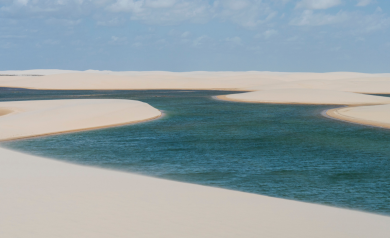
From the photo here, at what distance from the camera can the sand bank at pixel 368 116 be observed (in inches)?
925

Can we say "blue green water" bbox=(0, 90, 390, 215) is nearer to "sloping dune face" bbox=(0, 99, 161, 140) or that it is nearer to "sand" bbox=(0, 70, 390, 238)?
"sand" bbox=(0, 70, 390, 238)

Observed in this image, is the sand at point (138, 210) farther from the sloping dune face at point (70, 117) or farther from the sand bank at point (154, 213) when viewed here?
the sloping dune face at point (70, 117)

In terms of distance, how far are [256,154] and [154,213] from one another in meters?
7.88

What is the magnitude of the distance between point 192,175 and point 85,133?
10.0m

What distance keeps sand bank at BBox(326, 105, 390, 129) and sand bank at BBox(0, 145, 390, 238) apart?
15.6 metres

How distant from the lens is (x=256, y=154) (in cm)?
1509

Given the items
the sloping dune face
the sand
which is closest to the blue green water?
the sand

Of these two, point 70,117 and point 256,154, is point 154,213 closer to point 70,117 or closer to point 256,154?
point 256,154

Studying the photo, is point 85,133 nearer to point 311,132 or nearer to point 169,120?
point 169,120

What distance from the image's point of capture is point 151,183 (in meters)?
10.3

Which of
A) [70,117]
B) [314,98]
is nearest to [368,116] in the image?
[70,117]

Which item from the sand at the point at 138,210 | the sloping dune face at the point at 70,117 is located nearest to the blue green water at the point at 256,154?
the sand at the point at 138,210

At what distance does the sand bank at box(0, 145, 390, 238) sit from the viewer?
265 inches

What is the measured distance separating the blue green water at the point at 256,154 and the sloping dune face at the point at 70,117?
4.46 feet
